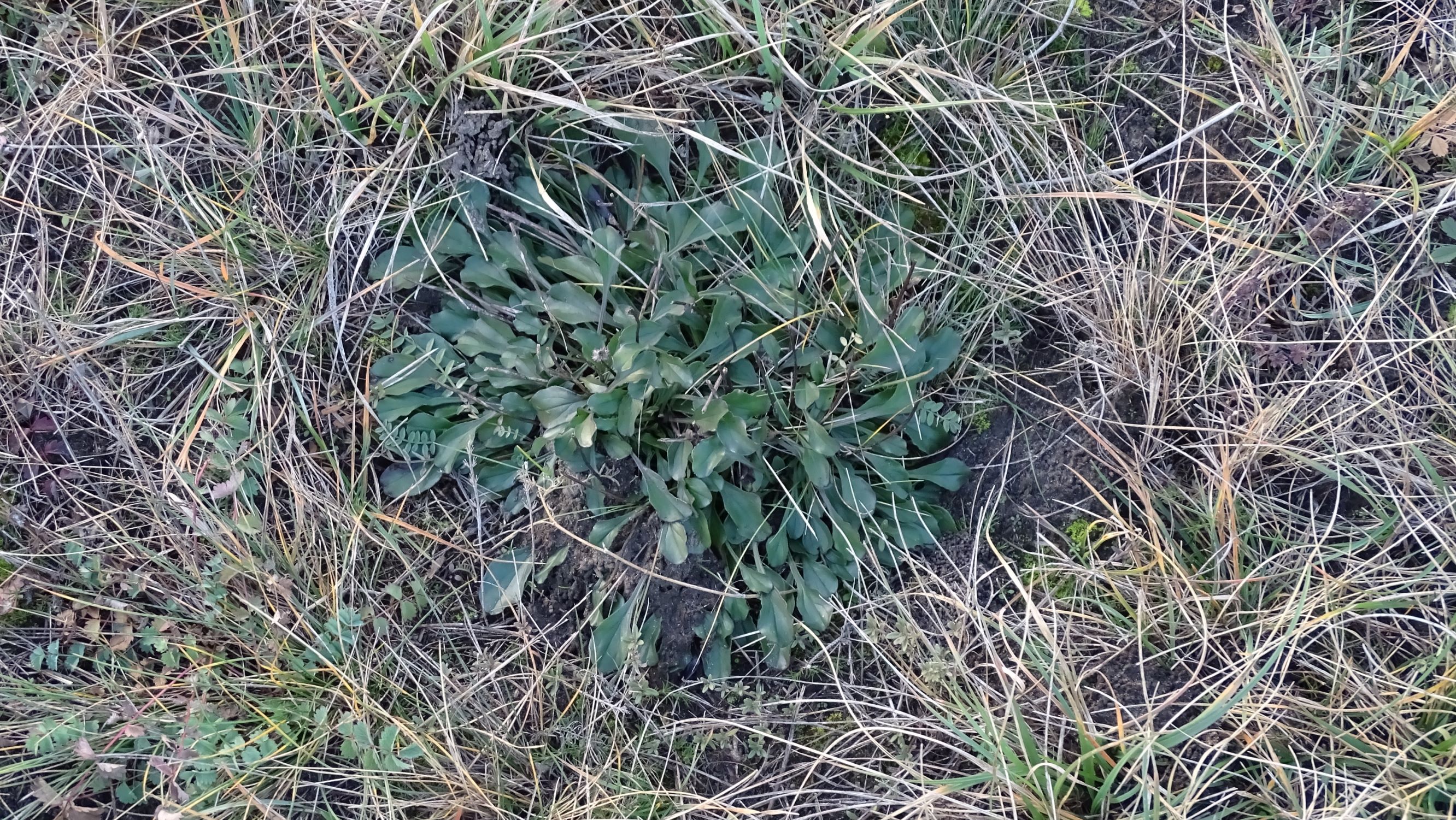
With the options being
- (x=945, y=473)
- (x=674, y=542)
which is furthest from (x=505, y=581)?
(x=945, y=473)

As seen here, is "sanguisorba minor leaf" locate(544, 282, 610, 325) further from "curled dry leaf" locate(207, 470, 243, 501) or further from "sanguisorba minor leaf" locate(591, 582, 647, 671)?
"curled dry leaf" locate(207, 470, 243, 501)

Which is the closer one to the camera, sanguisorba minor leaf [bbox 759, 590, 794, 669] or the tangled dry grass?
the tangled dry grass

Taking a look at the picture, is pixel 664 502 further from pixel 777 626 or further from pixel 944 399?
pixel 944 399

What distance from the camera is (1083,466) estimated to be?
6.99ft

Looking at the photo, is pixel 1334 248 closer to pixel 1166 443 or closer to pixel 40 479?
pixel 1166 443

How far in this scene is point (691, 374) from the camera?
2061mm

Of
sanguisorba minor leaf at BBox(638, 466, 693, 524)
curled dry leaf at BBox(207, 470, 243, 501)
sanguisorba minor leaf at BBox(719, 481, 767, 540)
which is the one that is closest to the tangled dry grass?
curled dry leaf at BBox(207, 470, 243, 501)

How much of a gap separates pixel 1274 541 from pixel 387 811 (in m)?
2.15

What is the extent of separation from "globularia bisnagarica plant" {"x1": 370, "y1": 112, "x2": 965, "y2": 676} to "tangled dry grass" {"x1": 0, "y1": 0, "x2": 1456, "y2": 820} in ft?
0.33

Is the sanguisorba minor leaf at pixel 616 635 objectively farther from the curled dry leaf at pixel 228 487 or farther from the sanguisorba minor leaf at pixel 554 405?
the curled dry leaf at pixel 228 487

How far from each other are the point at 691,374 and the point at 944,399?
2.19ft

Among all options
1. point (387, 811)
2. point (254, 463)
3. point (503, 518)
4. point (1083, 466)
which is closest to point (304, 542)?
point (254, 463)

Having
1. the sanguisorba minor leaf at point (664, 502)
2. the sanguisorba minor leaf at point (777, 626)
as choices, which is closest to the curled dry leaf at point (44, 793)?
the sanguisorba minor leaf at point (664, 502)

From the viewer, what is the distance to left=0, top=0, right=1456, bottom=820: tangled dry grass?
1.98 meters
